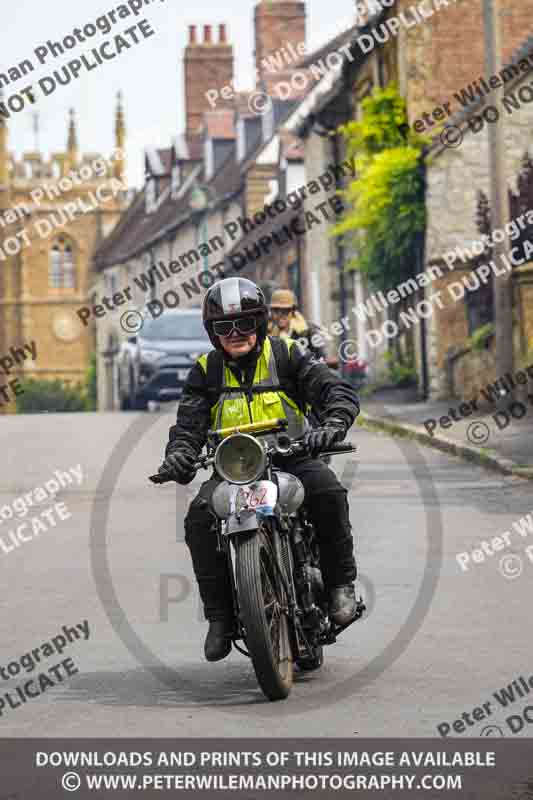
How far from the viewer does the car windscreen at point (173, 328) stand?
31.2 meters

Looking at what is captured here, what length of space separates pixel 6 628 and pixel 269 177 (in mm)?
43385

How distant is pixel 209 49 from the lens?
6312 cm

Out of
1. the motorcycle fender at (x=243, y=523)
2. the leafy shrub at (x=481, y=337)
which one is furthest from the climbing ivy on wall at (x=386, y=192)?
the motorcycle fender at (x=243, y=523)

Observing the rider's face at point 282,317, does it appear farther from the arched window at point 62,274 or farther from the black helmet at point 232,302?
the arched window at point 62,274

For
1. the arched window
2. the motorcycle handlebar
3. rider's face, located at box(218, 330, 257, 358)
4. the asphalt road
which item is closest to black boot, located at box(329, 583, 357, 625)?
the asphalt road

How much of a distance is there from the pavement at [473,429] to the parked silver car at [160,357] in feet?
13.4

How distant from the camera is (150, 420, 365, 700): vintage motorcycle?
6387 millimetres

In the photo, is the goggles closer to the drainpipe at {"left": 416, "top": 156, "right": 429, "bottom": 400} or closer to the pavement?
the pavement

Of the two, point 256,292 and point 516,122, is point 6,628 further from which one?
point 516,122

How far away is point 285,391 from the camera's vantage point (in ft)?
23.4

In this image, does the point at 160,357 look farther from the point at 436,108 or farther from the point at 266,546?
the point at 266,546

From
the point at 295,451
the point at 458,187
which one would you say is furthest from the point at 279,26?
the point at 295,451

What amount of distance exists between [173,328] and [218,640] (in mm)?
24746

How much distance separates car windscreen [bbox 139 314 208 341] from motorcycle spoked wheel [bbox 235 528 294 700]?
80.0ft
